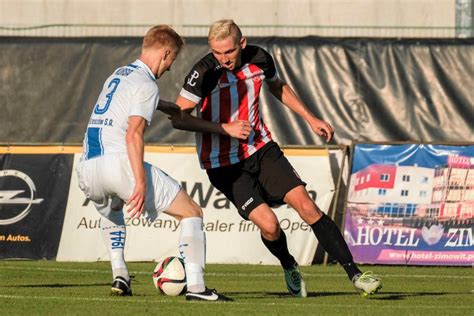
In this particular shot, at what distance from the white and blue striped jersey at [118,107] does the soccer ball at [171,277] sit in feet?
3.76

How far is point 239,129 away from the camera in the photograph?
9.62 metres

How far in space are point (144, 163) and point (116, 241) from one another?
104 cm

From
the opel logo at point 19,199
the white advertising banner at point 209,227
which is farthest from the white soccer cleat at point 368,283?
the opel logo at point 19,199

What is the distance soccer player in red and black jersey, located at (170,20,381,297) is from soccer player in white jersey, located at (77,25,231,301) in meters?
1.05

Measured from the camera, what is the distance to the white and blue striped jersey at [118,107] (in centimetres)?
870

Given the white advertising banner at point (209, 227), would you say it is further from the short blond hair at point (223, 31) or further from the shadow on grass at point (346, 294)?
the short blond hair at point (223, 31)

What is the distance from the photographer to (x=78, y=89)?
683 inches

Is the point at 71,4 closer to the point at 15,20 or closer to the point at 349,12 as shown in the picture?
the point at 15,20

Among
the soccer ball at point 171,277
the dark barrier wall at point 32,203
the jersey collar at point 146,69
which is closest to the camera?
the jersey collar at point 146,69

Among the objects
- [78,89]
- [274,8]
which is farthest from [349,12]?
[78,89]

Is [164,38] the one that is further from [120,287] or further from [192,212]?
[120,287]

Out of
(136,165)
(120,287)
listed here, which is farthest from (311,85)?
(136,165)

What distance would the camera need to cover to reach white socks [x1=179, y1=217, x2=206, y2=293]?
28.9 feet

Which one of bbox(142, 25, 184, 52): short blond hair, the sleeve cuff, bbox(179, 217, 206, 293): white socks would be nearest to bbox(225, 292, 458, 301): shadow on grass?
bbox(179, 217, 206, 293): white socks
